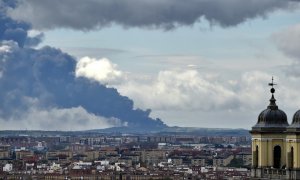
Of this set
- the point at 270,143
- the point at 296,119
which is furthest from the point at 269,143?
the point at 296,119

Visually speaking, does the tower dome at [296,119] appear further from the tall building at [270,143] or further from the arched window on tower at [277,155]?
the arched window on tower at [277,155]

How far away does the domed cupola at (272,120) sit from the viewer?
1159 inches

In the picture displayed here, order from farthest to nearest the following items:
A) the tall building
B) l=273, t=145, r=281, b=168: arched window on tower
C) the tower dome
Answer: l=273, t=145, r=281, b=168: arched window on tower
the tall building
the tower dome

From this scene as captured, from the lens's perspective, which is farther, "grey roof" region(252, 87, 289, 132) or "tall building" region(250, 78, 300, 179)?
"grey roof" region(252, 87, 289, 132)

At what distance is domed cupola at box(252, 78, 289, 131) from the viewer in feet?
96.6

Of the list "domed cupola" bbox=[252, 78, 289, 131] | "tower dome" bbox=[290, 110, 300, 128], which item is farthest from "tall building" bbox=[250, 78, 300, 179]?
"tower dome" bbox=[290, 110, 300, 128]

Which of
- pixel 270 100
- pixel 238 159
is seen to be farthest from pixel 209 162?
pixel 270 100

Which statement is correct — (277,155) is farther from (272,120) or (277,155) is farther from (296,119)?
(296,119)

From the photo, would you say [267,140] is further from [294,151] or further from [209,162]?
[209,162]

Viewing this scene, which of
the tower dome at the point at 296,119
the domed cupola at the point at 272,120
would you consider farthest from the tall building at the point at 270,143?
the tower dome at the point at 296,119

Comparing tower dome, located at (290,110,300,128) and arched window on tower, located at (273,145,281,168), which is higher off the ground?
tower dome, located at (290,110,300,128)

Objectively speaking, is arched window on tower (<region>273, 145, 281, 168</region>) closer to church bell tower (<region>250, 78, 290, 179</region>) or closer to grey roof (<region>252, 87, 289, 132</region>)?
church bell tower (<region>250, 78, 290, 179</region>)

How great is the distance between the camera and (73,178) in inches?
5182

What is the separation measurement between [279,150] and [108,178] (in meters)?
106
